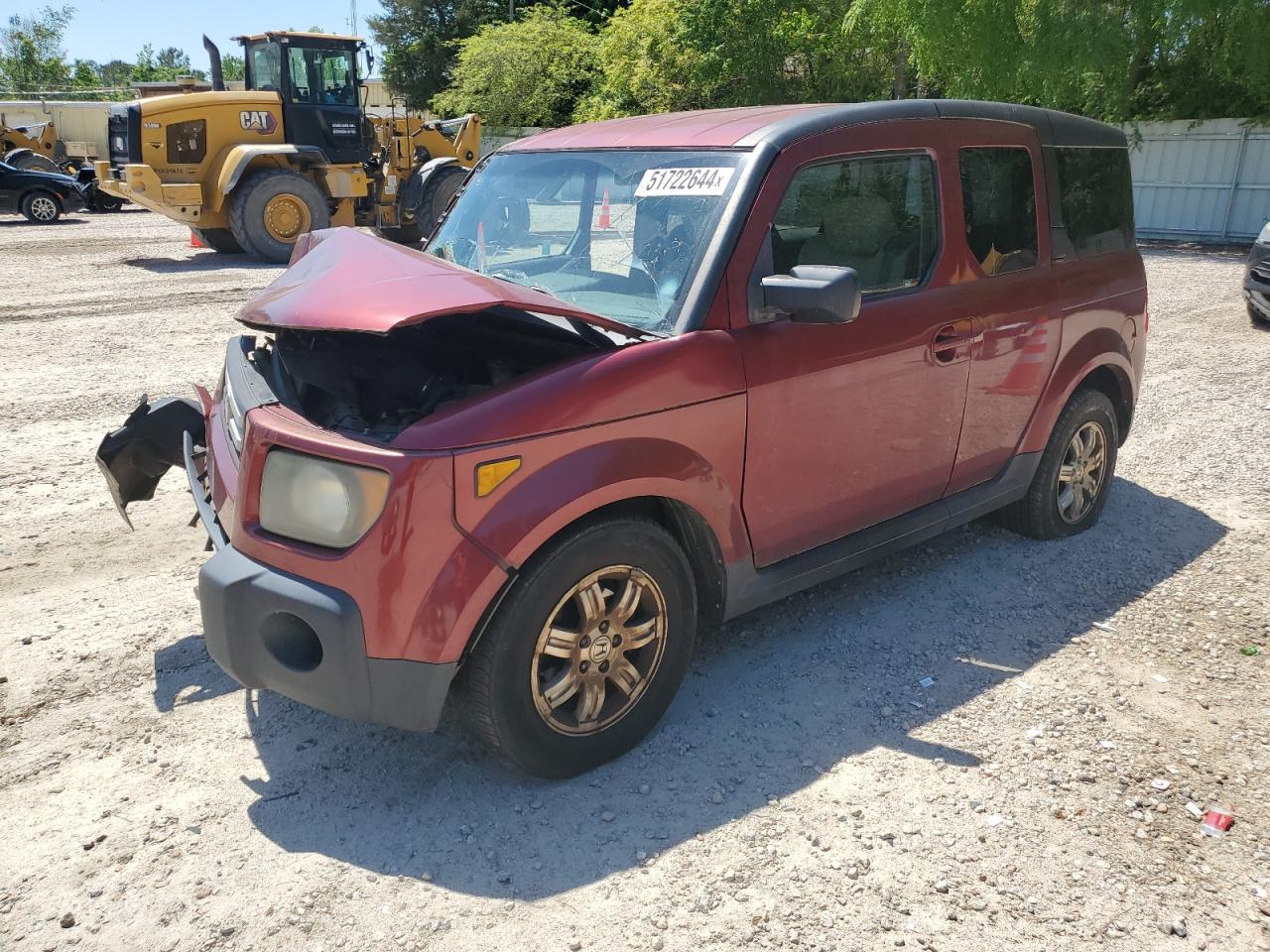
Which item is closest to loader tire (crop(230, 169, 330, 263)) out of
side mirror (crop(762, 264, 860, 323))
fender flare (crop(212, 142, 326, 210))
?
fender flare (crop(212, 142, 326, 210))

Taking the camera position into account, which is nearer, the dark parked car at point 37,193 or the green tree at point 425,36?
the dark parked car at point 37,193

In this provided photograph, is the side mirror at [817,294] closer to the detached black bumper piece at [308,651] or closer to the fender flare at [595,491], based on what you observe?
the fender flare at [595,491]

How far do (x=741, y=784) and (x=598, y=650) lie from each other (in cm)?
63

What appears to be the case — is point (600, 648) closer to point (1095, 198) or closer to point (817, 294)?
point (817, 294)

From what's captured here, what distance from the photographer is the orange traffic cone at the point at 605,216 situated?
3.69 m

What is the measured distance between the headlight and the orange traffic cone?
148 centimetres

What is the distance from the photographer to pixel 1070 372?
4.71 m

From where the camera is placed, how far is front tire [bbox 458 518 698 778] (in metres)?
2.90

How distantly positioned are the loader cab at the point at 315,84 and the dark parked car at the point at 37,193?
8.01 meters

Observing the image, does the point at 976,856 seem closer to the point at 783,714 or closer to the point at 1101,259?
the point at 783,714

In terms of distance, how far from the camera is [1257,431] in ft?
22.6

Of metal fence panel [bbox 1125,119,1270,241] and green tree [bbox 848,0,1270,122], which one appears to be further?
metal fence panel [bbox 1125,119,1270,241]

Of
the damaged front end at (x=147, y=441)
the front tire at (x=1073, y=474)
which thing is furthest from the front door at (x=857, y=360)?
the damaged front end at (x=147, y=441)

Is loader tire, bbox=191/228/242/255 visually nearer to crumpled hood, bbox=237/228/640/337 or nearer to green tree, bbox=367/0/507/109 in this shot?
crumpled hood, bbox=237/228/640/337
